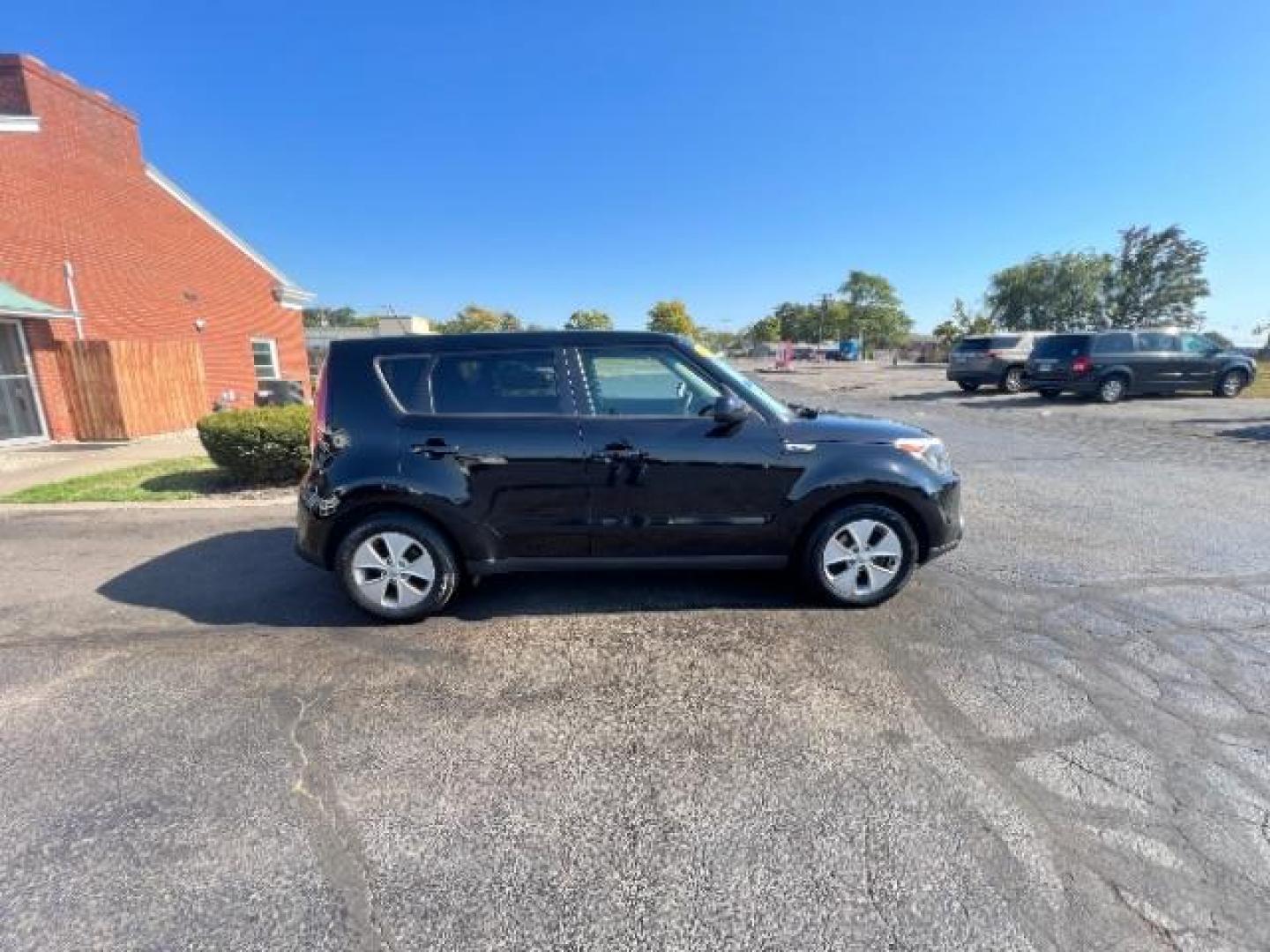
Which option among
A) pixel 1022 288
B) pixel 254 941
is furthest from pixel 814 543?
pixel 1022 288

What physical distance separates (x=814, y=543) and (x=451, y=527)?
227 cm

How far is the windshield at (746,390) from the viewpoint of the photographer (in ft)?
11.8

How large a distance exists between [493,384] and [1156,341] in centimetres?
1811

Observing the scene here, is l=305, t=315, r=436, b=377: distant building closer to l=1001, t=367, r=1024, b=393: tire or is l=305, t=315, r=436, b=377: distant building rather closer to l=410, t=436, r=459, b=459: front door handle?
l=1001, t=367, r=1024, b=393: tire

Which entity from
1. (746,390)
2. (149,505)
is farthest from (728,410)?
(149,505)

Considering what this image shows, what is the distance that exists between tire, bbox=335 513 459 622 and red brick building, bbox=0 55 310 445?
35.2ft

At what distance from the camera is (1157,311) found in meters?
56.1

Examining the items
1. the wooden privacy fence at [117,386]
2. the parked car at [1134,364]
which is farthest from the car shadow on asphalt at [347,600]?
the parked car at [1134,364]

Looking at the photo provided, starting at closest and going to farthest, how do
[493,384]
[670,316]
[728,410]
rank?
[728,410]
[493,384]
[670,316]

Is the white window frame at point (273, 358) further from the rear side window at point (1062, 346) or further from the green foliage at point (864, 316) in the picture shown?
the green foliage at point (864, 316)

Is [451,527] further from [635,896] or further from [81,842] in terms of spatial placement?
[635,896]

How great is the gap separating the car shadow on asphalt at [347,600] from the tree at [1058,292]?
70548 millimetres

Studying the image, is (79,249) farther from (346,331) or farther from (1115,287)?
(1115,287)

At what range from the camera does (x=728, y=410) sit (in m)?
3.40
